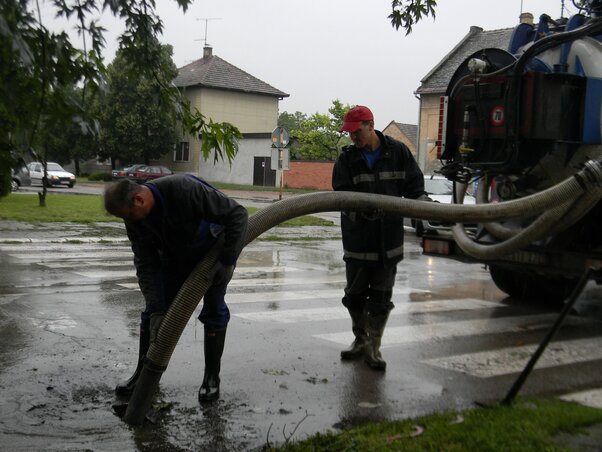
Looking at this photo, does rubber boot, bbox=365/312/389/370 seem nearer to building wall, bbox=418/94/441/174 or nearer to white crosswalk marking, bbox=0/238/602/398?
white crosswalk marking, bbox=0/238/602/398

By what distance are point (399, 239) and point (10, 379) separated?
3.04 m

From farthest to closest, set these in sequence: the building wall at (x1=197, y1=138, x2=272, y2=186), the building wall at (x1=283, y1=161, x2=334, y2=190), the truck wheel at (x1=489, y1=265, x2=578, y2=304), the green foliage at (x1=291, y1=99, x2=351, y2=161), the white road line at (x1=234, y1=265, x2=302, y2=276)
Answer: the green foliage at (x1=291, y1=99, x2=351, y2=161), the building wall at (x1=197, y1=138, x2=272, y2=186), the building wall at (x1=283, y1=161, x2=334, y2=190), the white road line at (x1=234, y1=265, x2=302, y2=276), the truck wheel at (x1=489, y1=265, x2=578, y2=304)

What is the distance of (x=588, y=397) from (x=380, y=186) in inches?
84.5

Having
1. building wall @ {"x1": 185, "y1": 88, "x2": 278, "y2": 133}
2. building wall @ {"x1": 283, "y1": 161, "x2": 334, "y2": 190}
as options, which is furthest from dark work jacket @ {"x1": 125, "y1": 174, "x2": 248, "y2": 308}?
building wall @ {"x1": 185, "y1": 88, "x2": 278, "y2": 133}

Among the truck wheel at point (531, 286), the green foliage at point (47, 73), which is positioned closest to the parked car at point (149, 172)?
the truck wheel at point (531, 286)

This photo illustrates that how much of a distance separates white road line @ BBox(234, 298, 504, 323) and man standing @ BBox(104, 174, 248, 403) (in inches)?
105

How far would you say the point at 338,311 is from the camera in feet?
27.0

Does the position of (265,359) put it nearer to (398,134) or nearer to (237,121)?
(398,134)

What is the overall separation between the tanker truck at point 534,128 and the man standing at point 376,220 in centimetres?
116

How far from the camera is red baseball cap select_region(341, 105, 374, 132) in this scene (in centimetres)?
586

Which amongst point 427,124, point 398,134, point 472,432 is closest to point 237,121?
point 398,134

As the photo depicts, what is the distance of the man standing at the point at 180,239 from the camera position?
4527mm

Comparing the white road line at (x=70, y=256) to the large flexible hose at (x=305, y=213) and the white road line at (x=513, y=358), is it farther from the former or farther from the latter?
the large flexible hose at (x=305, y=213)

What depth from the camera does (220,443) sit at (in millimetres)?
4180
